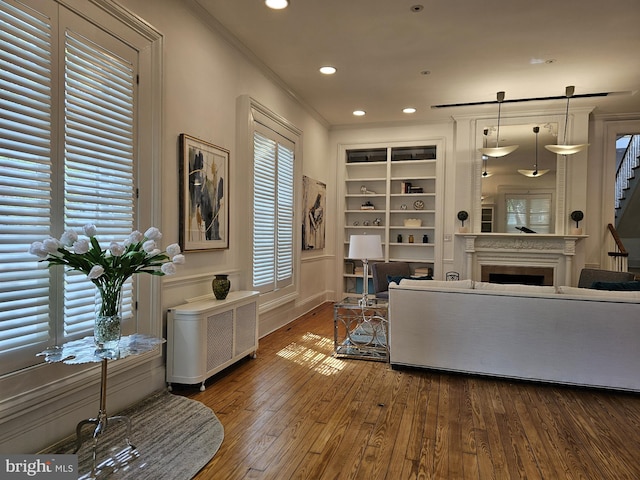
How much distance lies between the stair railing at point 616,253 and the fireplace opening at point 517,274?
0.89 m

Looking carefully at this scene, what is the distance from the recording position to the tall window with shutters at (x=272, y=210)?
457 cm

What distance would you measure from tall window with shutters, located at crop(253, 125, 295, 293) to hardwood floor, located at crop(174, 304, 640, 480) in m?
1.30

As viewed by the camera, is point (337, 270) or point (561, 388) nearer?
point (561, 388)

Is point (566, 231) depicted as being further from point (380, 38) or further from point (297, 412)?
point (297, 412)

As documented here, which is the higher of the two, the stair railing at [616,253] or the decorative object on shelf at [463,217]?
the decorative object on shelf at [463,217]

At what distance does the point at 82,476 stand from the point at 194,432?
648 millimetres

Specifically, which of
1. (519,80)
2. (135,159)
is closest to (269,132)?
(135,159)

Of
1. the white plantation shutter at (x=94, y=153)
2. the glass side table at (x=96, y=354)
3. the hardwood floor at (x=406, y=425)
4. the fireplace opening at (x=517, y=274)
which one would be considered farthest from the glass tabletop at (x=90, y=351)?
the fireplace opening at (x=517, y=274)

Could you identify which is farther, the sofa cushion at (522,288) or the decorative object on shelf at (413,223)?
the decorative object on shelf at (413,223)

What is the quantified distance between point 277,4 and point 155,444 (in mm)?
3403

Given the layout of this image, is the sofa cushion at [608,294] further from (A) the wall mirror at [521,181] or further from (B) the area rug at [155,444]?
(A) the wall mirror at [521,181]

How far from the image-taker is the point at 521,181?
641cm

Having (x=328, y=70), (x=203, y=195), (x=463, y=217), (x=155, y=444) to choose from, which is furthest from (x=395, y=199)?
(x=155, y=444)

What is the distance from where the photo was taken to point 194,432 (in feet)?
8.29
